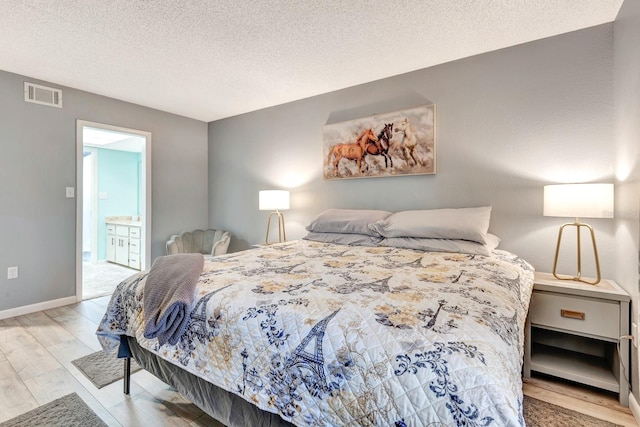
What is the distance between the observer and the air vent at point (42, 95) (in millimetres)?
3024

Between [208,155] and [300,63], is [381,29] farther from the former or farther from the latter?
[208,155]

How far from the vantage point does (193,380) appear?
137 cm

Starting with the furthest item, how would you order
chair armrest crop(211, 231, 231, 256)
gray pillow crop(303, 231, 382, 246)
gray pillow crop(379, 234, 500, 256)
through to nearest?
chair armrest crop(211, 231, 231, 256) < gray pillow crop(303, 231, 382, 246) < gray pillow crop(379, 234, 500, 256)

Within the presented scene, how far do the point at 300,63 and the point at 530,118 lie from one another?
6.35 ft

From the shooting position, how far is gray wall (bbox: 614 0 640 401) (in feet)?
5.41

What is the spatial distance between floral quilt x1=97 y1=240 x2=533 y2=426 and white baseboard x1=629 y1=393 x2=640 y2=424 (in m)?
0.74

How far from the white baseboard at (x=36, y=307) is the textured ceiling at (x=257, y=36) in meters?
2.26

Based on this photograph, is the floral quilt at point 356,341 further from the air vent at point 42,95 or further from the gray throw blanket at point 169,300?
the air vent at point 42,95

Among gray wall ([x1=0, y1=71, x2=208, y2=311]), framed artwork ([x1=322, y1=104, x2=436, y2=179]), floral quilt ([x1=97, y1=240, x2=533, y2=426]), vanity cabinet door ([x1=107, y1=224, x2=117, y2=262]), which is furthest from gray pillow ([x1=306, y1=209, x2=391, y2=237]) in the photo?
vanity cabinet door ([x1=107, y1=224, x2=117, y2=262])

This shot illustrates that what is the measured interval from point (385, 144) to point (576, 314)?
77.8 inches

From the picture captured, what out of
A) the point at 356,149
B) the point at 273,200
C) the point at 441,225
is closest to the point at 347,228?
the point at 441,225

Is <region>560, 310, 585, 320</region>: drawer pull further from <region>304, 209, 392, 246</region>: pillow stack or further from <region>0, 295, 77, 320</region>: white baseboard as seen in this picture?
<region>0, 295, 77, 320</region>: white baseboard

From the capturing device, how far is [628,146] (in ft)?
5.89

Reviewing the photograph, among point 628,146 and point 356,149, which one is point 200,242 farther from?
point 628,146
